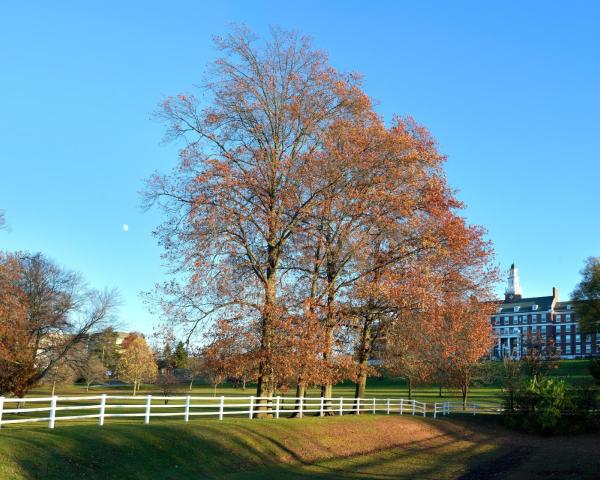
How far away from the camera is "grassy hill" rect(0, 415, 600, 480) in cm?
1460

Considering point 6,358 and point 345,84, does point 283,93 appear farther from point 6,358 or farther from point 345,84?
point 6,358

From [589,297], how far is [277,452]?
7290cm

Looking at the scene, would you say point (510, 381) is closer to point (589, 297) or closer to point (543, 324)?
point (589, 297)

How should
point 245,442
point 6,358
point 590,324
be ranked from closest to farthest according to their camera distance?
1. point 245,442
2. point 6,358
3. point 590,324

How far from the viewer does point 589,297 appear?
8206cm

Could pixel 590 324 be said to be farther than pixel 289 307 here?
Yes

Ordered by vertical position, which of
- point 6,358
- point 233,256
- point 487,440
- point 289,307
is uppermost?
point 233,256

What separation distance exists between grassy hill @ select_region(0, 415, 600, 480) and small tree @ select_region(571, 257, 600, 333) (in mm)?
53225

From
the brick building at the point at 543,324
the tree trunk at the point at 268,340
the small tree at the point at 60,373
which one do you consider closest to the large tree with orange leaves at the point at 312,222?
the tree trunk at the point at 268,340

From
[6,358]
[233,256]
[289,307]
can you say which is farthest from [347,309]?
[6,358]

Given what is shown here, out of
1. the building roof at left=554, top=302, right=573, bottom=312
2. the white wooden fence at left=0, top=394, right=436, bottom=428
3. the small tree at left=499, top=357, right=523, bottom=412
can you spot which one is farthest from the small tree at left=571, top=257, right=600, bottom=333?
the building roof at left=554, top=302, right=573, bottom=312

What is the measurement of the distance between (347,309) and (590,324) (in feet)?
209

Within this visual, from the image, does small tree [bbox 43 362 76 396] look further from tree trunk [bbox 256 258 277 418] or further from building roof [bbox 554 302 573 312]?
building roof [bbox 554 302 573 312]

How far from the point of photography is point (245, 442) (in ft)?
66.8
